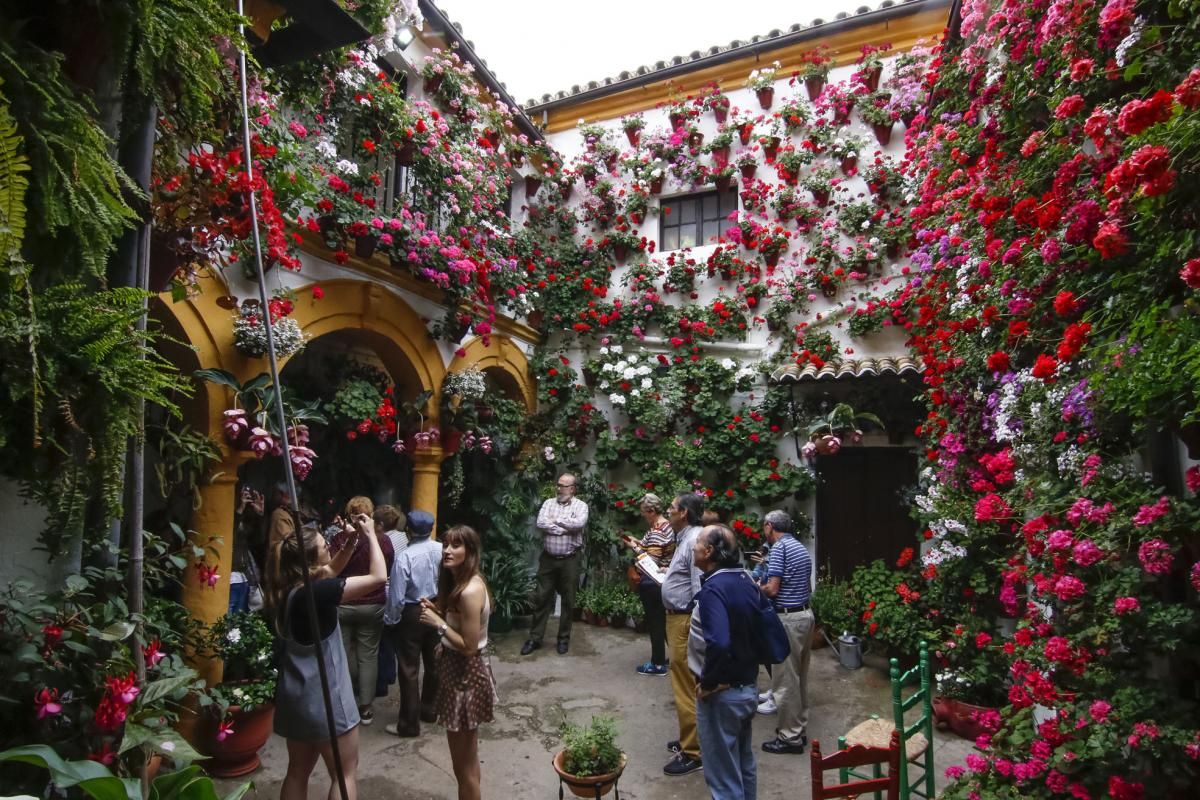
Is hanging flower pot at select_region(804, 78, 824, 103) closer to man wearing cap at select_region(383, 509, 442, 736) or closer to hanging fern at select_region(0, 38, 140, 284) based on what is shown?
man wearing cap at select_region(383, 509, 442, 736)

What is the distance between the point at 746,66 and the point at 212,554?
28.8 feet

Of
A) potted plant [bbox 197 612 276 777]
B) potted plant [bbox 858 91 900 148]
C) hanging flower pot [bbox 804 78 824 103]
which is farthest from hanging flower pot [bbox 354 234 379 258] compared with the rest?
potted plant [bbox 858 91 900 148]

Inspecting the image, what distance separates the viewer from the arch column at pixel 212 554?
4539 millimetres

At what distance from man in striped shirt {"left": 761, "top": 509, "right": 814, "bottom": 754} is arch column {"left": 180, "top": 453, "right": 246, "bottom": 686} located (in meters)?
3.89

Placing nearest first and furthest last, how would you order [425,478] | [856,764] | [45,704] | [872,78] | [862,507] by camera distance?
[45,704], [856,764], [425,478], [862,507], [872,78]

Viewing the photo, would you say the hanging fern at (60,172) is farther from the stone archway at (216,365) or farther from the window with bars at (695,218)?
the window with bars at (695,218)

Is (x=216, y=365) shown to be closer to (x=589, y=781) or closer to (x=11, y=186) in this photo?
(x=11, y=186)

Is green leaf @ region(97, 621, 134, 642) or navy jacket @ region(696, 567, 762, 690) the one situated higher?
green leaf @ region(97, 621, 134, 642)

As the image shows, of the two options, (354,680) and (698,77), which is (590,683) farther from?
(698,77)

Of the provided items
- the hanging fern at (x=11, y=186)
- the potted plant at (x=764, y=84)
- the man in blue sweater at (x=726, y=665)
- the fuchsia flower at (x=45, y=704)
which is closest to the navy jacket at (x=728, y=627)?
the man in blue sweater at (x=726, y=665)

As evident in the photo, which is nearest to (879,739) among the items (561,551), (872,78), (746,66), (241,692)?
(241,692)

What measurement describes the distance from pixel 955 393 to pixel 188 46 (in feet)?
17.0

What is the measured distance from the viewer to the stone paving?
421cm

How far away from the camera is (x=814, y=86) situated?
28.5 feet
